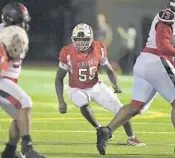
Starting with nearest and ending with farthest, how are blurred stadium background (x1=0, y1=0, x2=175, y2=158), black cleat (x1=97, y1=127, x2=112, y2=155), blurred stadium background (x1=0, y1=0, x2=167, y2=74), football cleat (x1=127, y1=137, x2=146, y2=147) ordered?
1. black cleat (x1=97, y1=127, x2=112, y2=155)
2. blurred stadium background (x1=0, y1=0, x2=175, y2=158)
3. football cleat (x1=127, y1=137, x2=146, y2=147)
4. blurred stadium background (x1=0, y1=0, x2=167, y2=74)

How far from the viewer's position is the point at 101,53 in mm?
9992

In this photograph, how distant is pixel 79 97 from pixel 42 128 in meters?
1.52

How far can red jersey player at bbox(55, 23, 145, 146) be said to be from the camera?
32.1 ft

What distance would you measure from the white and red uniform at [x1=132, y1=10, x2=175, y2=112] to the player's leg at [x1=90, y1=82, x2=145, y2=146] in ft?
2.70

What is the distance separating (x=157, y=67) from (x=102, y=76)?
44.5 ft

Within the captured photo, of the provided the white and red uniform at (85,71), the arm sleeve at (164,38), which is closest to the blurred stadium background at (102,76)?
the white and red uniform at (85,71)

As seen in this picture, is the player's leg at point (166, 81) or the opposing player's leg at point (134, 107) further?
the opposing player's leg at point (134, 107)

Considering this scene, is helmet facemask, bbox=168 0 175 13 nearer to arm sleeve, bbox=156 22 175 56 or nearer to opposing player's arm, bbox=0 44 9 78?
arm sleeve, bbox=156 22 175 56

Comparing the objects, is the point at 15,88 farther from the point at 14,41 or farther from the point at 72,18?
the point at 72,18

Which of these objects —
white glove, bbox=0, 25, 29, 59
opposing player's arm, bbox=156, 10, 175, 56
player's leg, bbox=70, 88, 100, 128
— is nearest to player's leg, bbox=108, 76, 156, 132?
opposing player's arm, bbox=156, 10, 175, 56

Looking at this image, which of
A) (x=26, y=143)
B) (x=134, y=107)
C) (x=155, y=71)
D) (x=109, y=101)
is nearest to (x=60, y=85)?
(x=109, y=101)

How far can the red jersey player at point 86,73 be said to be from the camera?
9.79m

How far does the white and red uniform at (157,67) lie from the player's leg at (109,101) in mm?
824

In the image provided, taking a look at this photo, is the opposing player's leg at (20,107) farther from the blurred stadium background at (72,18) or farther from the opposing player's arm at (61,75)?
the blurred stadium background at (72,18)
